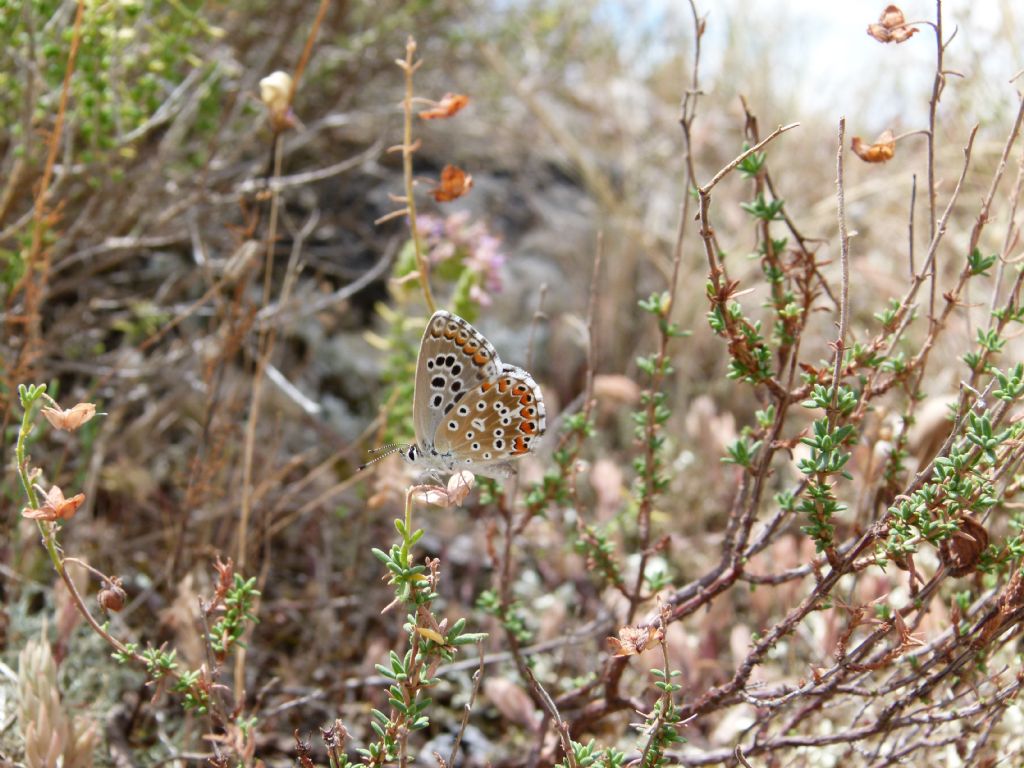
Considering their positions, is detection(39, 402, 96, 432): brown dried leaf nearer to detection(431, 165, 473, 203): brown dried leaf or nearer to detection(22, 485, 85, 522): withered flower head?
detection(22, 485, 85, 522): withered flower head

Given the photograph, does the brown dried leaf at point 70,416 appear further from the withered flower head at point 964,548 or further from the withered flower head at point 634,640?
the withered flower head at point 964,548

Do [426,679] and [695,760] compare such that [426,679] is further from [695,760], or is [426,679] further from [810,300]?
[810,300]

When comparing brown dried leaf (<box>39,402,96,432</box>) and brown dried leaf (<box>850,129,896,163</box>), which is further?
brown dried leaf (<box>850,129,896,163</box>)

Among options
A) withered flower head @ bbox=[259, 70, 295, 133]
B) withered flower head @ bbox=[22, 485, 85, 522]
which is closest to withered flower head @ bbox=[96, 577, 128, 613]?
withered flower head @ bbox=[22, 485, 85, 522]

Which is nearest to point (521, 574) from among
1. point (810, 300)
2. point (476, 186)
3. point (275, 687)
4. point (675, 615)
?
point (275, 687)

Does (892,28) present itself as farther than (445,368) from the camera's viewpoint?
No

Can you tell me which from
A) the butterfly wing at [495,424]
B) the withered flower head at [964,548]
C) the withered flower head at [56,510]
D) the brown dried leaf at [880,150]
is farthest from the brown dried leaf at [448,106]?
the withered flower head at [964,548]

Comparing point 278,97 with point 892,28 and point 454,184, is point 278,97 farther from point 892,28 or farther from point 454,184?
point 892,28

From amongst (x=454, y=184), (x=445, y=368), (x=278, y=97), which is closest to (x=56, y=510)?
(x=445, y=368)
